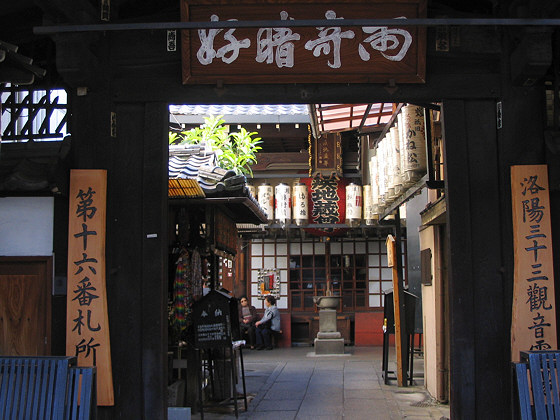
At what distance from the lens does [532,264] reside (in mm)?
7371

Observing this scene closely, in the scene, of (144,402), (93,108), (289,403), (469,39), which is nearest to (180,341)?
(289,403)

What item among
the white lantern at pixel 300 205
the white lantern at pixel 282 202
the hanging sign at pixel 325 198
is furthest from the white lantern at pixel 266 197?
the hanging sign at pixel 325 198

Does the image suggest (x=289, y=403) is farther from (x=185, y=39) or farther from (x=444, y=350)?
(x=185, y=39)

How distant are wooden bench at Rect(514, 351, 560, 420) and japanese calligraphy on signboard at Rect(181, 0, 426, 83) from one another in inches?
127

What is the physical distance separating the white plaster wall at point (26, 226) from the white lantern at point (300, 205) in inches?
596

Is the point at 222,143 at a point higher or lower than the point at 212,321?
higher

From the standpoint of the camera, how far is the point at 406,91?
772cm

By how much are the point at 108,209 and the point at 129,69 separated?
5.44ft

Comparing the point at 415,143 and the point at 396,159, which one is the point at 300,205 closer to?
the point at 396,159

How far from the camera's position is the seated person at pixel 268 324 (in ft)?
76.4

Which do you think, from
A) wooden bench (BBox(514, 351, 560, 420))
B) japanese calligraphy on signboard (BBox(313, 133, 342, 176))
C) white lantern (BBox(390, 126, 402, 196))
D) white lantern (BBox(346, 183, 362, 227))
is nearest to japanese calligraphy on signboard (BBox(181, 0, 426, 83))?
wooden bench (BBox(514, 351, 560, 420))

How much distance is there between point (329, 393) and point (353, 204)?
380 inches

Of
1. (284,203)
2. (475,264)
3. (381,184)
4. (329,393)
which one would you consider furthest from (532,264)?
(284,203)

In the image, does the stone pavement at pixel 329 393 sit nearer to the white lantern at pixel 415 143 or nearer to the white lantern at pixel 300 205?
the white lantern at pixel 415 143
